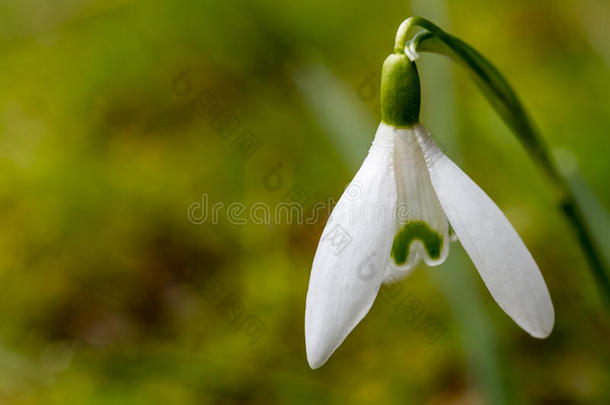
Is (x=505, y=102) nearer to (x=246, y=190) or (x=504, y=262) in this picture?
(x=504, y=262)

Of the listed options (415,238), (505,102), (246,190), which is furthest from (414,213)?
(246,190)

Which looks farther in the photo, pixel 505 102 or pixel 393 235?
pixel 505 102

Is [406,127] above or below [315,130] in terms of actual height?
below

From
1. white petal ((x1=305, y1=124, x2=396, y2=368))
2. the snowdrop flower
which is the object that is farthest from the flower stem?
white petal ((x1=305, y1=124, x2=396, y2=368))

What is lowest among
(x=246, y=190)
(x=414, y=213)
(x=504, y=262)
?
(x=504, y=262)

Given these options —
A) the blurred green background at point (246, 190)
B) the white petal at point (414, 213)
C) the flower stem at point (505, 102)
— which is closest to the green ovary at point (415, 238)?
the white petal at point (414, 213)

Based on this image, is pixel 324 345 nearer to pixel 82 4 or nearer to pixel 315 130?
pixel 315 130

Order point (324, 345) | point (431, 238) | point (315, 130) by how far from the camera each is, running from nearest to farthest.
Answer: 1. point (324, 345)
2. point (431, 238)
3. point (315, 130)

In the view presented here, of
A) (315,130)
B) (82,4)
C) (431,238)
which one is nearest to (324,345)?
(431,238)
